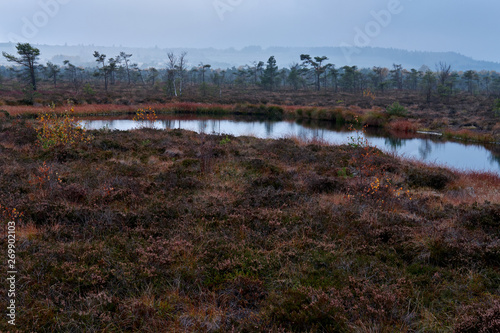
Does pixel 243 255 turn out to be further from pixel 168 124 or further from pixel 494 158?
pixel 168 124

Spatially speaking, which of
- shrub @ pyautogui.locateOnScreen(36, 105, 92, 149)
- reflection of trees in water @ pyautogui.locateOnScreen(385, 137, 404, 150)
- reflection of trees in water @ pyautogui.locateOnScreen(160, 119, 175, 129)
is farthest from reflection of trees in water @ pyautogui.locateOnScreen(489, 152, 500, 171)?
reflection of trees in water @ pyautogui.locateOnScreen(160, 119, 175, 129)

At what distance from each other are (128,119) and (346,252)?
31.4 m

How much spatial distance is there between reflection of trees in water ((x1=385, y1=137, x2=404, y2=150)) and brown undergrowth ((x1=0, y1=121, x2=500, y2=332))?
1443 cm

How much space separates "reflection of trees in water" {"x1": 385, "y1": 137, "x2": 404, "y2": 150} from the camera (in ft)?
74.1

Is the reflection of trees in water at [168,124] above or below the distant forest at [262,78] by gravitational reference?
below

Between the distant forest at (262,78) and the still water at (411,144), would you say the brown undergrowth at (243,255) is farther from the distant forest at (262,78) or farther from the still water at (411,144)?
the distant forest at (262,78)

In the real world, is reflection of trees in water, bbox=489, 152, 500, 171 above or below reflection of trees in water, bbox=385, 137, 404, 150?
below

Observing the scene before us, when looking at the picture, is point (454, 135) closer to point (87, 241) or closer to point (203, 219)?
point (203, 219)

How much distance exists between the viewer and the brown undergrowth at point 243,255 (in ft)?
11.0

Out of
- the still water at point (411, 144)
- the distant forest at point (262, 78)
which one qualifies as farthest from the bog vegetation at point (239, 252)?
the distant forest at point (262, 78)

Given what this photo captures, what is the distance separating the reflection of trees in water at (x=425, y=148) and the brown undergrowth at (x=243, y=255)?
12.3 metres

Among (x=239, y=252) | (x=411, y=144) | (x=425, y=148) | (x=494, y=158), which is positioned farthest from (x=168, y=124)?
(x=239, y=252)

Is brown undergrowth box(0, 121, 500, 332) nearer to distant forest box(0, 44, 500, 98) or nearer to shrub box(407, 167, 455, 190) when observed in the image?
shrub box(407, 167, 455, 190)

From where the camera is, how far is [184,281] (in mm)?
4098
